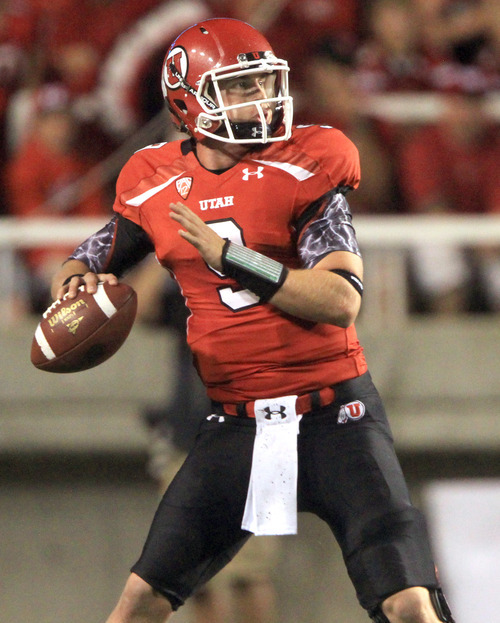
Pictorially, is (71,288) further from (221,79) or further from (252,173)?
(221,79)

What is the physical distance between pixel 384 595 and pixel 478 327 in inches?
99.5

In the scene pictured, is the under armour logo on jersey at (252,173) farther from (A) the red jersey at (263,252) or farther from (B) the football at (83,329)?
(B) the football at (83,329)

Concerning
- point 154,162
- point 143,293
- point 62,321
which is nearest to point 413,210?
point 143,293

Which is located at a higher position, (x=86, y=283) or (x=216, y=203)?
(x=216, y=203)

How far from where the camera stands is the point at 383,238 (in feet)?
14.5

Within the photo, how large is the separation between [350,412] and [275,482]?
26 cm

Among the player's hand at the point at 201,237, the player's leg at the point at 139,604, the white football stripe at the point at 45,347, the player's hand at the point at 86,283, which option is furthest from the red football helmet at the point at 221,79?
the player's leg at the point at 139,604

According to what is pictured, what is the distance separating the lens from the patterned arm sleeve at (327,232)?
2.41m

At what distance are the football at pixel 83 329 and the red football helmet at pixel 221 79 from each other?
512 millimetres

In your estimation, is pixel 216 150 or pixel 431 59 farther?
pixel 431 59

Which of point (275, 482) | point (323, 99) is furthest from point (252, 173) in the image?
point (323, 99)

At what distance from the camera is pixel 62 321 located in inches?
101

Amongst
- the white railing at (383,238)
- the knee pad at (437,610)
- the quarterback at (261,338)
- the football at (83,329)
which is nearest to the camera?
the knee pad at (437,610)

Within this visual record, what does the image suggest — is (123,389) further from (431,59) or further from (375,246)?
(431,59)
